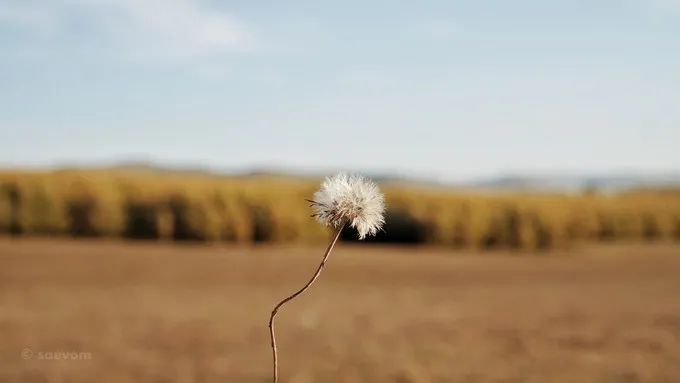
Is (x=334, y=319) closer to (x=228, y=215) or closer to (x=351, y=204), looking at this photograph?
(x=351, y=204)

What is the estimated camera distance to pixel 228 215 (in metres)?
27.5

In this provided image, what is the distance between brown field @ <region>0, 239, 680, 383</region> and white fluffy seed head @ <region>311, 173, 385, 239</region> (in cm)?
720

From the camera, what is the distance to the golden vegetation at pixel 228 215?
27.0 m

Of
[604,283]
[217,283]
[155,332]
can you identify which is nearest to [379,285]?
[217,283]

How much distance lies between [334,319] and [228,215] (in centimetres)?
1555

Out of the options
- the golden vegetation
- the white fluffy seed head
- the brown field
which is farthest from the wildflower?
the golden vegetation

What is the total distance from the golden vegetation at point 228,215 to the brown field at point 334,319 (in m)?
3.96

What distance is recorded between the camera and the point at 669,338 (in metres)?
11.1

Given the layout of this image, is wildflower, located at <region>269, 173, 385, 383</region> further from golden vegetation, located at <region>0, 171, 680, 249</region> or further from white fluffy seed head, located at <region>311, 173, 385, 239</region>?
golden vegetation, located at <region>0, 171, 680, 249</region>

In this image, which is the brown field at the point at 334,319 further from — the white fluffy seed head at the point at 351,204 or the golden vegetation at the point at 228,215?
the white fluffy seed head at the point at 351,204

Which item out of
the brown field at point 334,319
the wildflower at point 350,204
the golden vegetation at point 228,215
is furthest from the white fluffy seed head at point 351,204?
the golden vegetation at point 228,215

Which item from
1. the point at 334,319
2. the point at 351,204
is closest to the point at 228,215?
the point at 334,319

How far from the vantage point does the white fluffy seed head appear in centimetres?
119

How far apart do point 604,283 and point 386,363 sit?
436 inches
